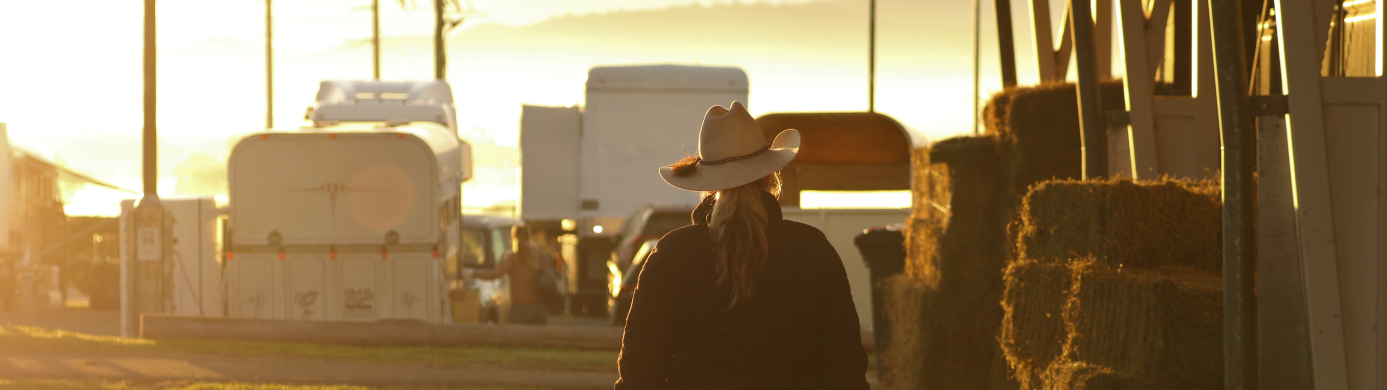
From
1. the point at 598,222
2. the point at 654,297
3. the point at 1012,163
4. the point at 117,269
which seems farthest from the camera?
the point at 117,269

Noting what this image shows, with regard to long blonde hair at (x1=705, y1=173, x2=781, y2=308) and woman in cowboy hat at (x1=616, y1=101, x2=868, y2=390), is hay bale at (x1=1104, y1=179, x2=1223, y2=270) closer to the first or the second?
woman in cowboy hat at (x1=616, y1=101, x2=868, y2=390)

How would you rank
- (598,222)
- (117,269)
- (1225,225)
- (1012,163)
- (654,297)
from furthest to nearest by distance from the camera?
1. (117,269)
2. (598,222)
3. (1012,163)
4. (1225,225)
5. (654,297)

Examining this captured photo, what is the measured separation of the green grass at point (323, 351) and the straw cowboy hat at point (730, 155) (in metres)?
8.27

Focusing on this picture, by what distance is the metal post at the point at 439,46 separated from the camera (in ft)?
112

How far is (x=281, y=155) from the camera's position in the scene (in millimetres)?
13758

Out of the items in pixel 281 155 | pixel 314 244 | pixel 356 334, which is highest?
pixel 281 155

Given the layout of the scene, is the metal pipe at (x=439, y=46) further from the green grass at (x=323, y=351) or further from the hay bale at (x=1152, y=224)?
the hay bale at (x=1152, y=224)

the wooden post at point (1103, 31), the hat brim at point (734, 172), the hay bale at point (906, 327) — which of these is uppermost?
the wooden post at point (1103, 31)

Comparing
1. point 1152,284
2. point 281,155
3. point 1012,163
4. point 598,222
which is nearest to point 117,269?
point 598,222

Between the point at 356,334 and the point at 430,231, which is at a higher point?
the point at 430,231

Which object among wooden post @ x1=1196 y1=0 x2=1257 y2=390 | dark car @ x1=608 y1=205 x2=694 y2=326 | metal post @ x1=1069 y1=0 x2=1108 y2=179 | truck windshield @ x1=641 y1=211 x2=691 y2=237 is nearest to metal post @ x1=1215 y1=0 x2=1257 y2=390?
wooden post @ x1=1196 y1=0 x2=1257 y2=390

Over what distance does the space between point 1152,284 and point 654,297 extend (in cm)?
319

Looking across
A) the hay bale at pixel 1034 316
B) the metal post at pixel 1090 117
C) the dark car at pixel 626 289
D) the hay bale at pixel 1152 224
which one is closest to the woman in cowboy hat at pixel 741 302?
the hay bale at pixel 1152 224

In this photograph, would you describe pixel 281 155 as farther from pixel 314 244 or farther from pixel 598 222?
pixel 598 222
